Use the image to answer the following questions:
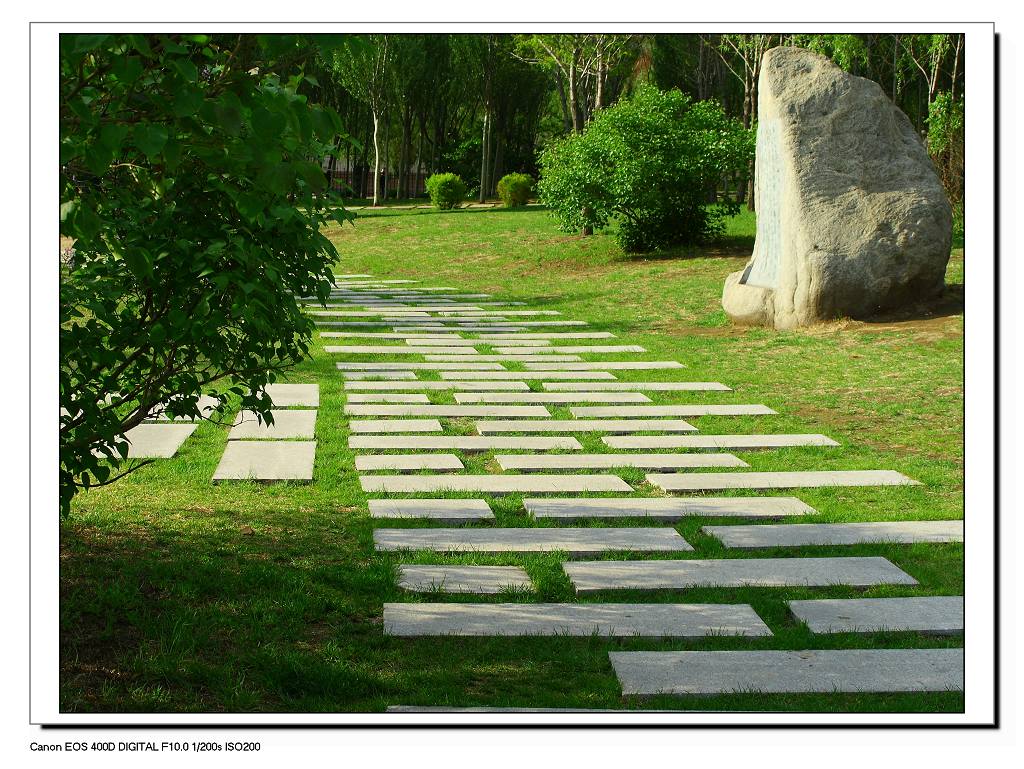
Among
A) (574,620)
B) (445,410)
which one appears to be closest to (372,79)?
(445,410)

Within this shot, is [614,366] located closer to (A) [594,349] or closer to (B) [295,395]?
(A) [594,349]

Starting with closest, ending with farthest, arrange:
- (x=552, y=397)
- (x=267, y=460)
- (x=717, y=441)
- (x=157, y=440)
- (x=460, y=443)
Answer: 1. (x=267, y=460)
2. (x=157, y=440)
3. (x=460, y=443)
4. (x=717, y=441)
5. (x=552, y=397)

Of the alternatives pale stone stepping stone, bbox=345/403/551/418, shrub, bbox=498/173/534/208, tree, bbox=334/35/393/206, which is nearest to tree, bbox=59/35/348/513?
pale stone stepping stone, bbox=345/403/551/418

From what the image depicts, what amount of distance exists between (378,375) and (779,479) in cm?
466

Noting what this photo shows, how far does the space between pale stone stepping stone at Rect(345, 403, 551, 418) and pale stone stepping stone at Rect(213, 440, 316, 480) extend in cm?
111

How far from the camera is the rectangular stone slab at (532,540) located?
4.89 meters

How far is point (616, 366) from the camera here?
1058 centimetres

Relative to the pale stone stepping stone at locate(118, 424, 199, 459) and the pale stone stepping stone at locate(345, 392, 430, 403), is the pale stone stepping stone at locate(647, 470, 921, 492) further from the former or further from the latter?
the pale stone stepping stone at locate(118, 424, 199, 459)

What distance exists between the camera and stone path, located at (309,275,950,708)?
3652 millimetres

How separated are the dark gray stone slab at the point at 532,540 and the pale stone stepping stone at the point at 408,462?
50.9 inches

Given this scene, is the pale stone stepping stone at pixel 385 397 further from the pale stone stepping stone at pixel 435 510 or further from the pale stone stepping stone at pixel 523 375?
the pale stone stepping stone at pixel 435 510

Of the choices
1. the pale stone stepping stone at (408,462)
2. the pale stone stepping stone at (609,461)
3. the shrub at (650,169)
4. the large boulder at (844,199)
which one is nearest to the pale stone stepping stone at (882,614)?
the pale stone stepping stone at (609,461)

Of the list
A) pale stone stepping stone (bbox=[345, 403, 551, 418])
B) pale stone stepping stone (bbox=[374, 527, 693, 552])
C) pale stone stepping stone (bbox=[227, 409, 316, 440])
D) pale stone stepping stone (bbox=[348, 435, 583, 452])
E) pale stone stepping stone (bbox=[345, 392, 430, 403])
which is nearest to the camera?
pale stone stepping stone (bbox=[374, 527, 693, 552])
